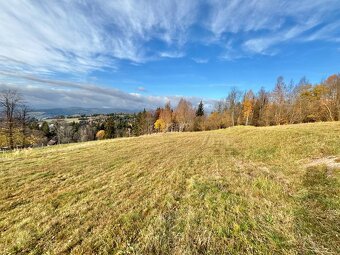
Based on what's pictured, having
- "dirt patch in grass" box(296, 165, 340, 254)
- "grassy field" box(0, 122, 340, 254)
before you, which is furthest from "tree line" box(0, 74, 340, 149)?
"dirt patch in grass" box(296, 165, 340, 254)

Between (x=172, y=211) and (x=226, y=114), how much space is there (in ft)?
221

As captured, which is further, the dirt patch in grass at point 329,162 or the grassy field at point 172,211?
the dirt patch in grass at point 329,162

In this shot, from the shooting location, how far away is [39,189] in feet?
22.7

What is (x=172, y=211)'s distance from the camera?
5.30 m

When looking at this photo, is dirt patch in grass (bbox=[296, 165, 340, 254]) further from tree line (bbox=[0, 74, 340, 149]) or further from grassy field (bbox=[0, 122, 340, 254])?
tree line (bbox=[0, 74, 340, 149])

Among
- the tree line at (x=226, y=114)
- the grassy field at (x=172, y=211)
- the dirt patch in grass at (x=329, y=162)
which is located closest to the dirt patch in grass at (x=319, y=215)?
the grassy field at (x=172, y=211)

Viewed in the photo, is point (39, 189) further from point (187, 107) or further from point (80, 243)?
point (187, 107)

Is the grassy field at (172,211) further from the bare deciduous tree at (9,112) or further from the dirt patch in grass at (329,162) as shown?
the bare deciduous tree at (9,112)

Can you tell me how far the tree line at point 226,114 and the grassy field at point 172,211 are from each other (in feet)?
97.3

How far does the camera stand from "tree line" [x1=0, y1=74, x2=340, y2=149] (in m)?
32.5

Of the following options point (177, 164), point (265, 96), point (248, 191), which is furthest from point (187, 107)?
point (248, 191)

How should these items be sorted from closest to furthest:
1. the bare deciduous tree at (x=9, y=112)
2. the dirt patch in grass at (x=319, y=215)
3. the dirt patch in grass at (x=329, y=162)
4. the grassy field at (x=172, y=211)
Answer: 1. the dirt patch in grass at (x=319, y=215)
2. the grassy field at (x=172, y=211)
3. the dirt patch in grass at (x=329, y=162)
4. the bare deciduous tree at (x=9, y=112)

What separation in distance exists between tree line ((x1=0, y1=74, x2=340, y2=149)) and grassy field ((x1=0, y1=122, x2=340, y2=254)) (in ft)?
97.3

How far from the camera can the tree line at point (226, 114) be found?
107ft
